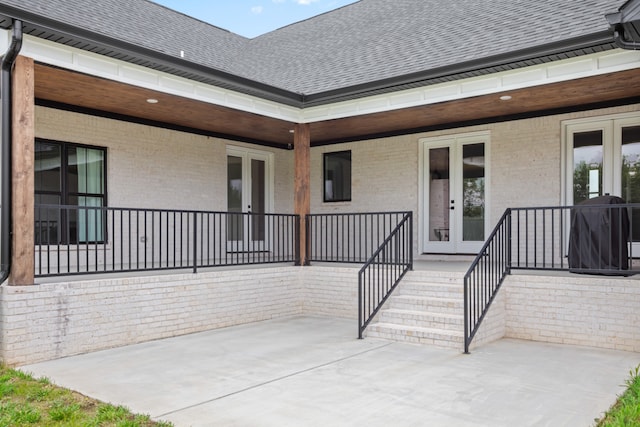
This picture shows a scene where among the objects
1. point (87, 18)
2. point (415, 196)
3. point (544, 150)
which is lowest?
point (415, 196)

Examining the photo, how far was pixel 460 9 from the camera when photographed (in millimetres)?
10031

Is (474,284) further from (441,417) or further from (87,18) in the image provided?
(87,18)

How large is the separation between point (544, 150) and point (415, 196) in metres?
2.48

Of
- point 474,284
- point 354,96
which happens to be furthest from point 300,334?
point 354,96

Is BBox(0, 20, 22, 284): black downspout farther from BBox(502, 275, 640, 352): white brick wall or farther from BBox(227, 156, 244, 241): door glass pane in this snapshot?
BBox(502, 275, 640, 352): white brick wall

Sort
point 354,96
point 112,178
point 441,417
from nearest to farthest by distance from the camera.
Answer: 1. point 441,417
2. point 354,96
3. point 112,178

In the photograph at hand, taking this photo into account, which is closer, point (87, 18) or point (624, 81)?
point (624, 81)

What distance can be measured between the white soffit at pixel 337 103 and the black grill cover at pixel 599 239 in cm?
166

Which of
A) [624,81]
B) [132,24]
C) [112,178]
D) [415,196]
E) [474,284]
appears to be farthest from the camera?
[415,196]

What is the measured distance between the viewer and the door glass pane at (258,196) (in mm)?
11438

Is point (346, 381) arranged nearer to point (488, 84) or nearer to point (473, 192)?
point (488, 84)

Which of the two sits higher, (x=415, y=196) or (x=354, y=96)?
(x=354, y=96)

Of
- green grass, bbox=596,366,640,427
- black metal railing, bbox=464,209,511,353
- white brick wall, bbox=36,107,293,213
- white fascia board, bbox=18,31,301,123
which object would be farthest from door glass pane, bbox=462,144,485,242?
green grass, bbox=596,366,640,427

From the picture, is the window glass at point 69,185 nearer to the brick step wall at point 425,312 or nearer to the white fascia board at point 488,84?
the white fascia board at point 488,84
